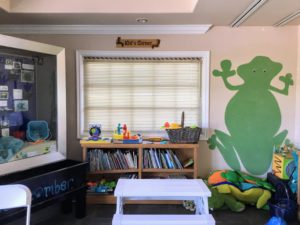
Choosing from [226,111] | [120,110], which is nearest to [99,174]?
[120,110]

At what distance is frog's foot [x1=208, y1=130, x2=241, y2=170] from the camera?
11.3 ft

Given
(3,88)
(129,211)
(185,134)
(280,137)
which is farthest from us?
(280,137)

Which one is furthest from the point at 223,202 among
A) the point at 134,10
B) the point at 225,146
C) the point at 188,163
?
the point at 134,10

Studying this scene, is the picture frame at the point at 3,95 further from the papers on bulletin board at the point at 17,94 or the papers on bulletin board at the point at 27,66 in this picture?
the papers on bulletin board at the point at 27,66

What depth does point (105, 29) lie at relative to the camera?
3318 mm

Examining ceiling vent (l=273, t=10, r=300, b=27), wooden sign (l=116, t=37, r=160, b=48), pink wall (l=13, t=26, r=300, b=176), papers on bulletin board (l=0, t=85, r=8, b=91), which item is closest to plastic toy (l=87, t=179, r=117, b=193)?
pink wall (l=13, t=26, r=300, b=176)

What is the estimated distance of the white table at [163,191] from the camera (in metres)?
2.03

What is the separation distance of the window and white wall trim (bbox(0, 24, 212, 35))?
27 centimetres

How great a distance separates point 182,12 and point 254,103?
1.49m

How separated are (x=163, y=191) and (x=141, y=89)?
5.50ft

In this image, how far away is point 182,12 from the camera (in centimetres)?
282

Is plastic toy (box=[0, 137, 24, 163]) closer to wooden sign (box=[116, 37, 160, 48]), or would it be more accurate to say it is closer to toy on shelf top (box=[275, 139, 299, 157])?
wooden sign (box=[116, 37, 160, 48])

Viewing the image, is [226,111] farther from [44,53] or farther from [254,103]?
[44,53]

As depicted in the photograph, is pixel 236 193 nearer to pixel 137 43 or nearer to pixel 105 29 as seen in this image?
pixel 137 43
